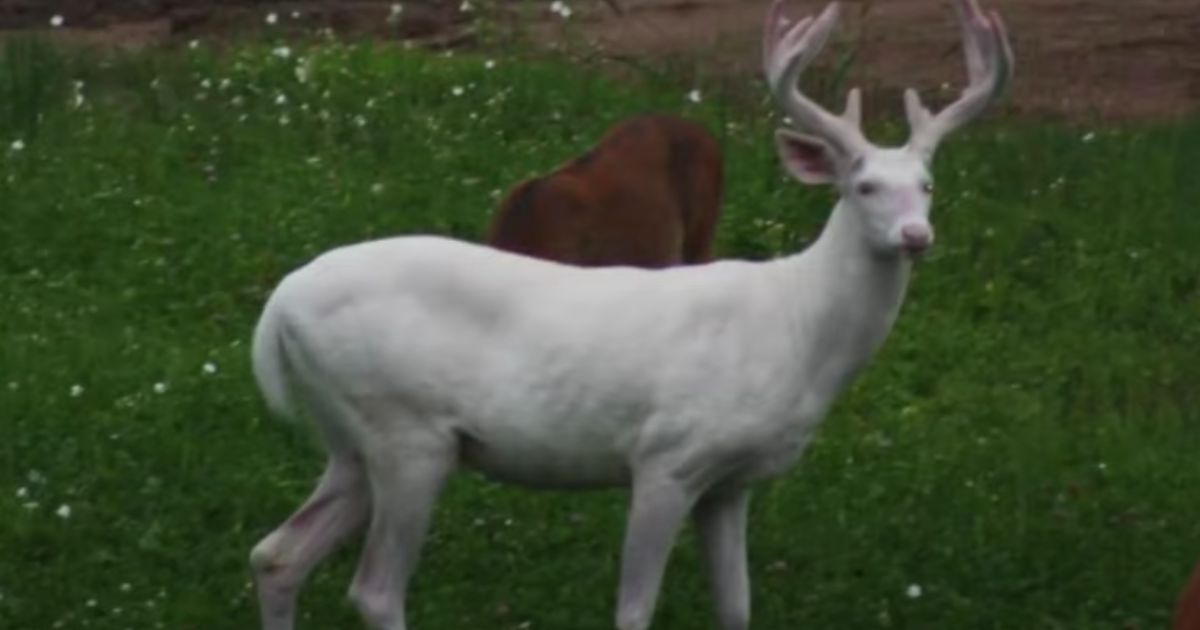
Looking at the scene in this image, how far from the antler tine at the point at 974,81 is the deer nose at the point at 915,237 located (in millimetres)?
268

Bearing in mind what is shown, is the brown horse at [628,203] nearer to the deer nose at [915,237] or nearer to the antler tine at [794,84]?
the antler tine at [794,84]

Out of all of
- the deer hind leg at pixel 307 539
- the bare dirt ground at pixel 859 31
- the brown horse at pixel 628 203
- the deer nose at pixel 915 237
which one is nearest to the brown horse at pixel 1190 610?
the deer nose at pixel 915 237

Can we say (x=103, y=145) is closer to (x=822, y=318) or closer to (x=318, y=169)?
(x=318, y=169)

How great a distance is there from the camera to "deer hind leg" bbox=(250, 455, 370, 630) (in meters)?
8.85

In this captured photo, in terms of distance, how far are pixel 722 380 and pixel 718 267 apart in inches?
15.6

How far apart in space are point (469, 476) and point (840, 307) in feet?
7.48

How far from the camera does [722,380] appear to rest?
8453 millimetres

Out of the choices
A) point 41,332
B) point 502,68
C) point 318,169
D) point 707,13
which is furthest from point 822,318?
point 707,13

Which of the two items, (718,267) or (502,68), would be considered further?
(502,68)

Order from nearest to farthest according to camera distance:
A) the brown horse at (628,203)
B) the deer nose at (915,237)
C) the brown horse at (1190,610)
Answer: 1. the brown horse at (1190,610)
2. the deer nose at (915,237)
3. the brown horse at (628,203)

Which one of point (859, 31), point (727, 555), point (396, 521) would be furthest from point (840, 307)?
point (859, 31)

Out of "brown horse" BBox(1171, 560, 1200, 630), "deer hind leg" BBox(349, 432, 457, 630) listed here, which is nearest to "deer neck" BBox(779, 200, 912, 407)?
"deer hind leg" BBox(349, 432, 457, 630)

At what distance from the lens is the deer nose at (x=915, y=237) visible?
27.1 ft

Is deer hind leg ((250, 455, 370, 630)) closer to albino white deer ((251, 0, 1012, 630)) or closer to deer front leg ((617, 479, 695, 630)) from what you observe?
albino white deer ((251, 0, 1012, 630))
